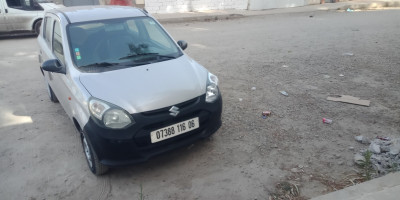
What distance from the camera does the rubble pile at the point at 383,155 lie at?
3080 mm

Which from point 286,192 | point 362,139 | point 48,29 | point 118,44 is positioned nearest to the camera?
point 286,192

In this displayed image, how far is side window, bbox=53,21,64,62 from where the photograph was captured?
3812 millimetres

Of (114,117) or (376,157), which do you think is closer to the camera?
(114,117)

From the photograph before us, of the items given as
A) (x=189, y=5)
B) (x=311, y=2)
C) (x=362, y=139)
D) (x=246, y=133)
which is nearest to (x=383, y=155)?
(x=362, y=139)

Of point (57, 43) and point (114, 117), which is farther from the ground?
point (57, 43)

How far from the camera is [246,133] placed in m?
4.01

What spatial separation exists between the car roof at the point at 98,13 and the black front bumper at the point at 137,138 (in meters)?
1.67

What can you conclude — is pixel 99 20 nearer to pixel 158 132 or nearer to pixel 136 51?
pixel 136 51

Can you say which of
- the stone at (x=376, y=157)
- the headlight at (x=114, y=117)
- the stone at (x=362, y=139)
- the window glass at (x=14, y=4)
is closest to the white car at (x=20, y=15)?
the window glass at (x=14, y=4)

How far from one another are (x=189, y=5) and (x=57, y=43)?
12503 millimetres

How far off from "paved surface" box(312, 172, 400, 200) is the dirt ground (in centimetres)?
23

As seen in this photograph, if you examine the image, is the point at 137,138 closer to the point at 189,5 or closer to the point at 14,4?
the point at 14,4

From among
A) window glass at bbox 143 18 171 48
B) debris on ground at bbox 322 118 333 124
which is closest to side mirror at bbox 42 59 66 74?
window glass at bbox 143 18 171 48

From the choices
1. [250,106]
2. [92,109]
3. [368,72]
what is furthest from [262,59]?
[92,109]
